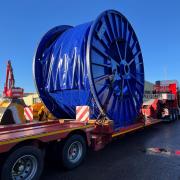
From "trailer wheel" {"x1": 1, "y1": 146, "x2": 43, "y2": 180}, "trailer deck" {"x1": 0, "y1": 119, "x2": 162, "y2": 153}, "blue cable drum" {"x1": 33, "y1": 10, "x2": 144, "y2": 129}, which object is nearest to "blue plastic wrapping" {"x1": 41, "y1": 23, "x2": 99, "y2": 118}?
"blue cable drum" {"x1": 33, "y1": 10, "x2": 144, "y2": 129}

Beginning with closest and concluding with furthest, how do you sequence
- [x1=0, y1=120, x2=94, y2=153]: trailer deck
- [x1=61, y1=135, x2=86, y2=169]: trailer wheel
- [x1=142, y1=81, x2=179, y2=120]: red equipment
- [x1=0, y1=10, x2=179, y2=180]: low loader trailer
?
[x1=0, y1=120, x2=94, y2=153]: trailer deck → [x1=61, y1=135, x2=86, y2=169]: trailer wheel → [x1=0, y1=10, x2=179, y2=180]: low loader trailer → [x1=142, y1=81, x2=179, y2=120]: red equipment

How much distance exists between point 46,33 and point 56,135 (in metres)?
4.95

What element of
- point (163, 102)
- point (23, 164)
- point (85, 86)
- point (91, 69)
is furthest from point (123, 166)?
point (163, 102)

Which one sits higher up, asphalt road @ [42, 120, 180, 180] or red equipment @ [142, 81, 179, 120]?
red equipment @ [142, 81, 179, 120]

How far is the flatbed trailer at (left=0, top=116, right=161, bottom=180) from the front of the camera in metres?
4.24

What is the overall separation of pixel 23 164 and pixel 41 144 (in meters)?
0.59

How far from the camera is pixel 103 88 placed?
7816 millimetres

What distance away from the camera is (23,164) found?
455 cm

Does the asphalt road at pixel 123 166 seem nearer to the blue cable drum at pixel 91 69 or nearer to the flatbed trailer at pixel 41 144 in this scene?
the flatbed trailer at pixel 41 144

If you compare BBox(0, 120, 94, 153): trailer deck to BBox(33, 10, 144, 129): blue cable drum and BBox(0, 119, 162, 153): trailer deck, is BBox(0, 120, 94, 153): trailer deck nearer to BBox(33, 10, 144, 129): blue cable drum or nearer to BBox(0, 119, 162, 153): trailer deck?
BBox(0, 119, 162, 153): trailer deck

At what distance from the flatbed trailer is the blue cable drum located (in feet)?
3.67

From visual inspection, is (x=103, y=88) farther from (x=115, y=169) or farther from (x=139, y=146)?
(x=115, y=169)

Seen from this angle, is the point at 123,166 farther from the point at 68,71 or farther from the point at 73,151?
the point at 68,71

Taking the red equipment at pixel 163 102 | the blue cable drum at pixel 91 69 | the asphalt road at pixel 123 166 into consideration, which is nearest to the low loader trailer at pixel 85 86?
the blue cable drum at pixel 91 69
